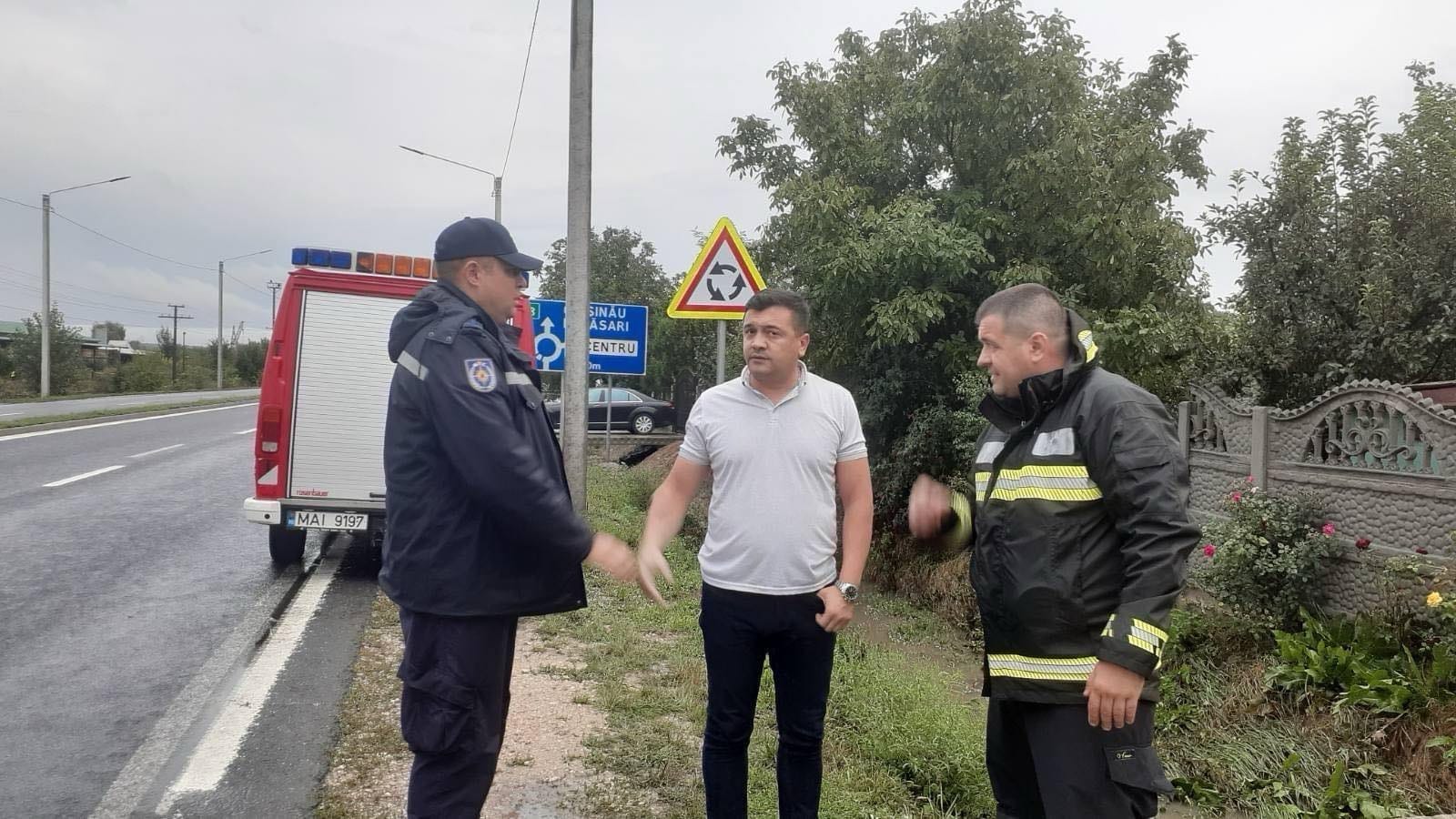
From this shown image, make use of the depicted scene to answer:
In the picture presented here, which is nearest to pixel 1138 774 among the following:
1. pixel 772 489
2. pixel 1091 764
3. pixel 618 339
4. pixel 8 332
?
pixel 1091 764

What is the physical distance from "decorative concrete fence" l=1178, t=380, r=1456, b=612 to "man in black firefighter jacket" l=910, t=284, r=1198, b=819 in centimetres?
Answer: 374

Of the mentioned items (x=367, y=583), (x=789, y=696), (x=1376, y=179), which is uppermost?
(x=1376, y=179)

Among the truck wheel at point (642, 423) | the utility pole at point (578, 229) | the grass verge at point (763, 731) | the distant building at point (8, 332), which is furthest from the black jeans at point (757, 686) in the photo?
the distant building at point (8, 332)

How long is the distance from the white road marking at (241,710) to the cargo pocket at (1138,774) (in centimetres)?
327

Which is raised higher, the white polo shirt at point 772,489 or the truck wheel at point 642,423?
the white polo shirt at point 772,489

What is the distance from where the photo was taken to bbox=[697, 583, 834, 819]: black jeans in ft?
10.4

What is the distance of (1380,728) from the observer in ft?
15.2

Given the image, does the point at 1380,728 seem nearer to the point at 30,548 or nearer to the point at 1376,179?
the point at 1376,179

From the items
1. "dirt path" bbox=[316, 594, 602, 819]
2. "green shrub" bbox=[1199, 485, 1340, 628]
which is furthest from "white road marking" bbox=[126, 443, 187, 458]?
"green shrub" bbox=[1199, 485, 1340, 628]

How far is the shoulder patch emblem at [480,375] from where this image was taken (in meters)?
2.64

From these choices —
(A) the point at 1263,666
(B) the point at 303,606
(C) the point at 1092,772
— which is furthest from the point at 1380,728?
(B) the point at 303,606

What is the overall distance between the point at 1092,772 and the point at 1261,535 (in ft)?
14.9

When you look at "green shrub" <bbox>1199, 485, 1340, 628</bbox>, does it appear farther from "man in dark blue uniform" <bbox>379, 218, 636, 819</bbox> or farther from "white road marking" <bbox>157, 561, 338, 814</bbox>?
"white road marking" <bbox>157, 561, 338, 814</bbox>

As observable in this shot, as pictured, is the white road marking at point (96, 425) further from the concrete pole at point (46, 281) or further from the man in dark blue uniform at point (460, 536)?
the man in dark blue uniform at point (460, 536)
